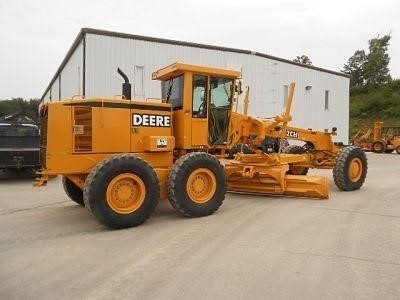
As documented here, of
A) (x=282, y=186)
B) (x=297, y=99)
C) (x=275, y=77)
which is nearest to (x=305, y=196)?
(x=282, y=186)

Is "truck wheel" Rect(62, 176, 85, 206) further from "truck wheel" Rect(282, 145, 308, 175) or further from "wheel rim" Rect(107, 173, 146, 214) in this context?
"truck wheel" Rect(282, 145, 308, 175)

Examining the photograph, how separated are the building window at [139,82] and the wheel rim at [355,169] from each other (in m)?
10.1

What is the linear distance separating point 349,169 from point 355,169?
364mm

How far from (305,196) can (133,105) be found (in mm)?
4344

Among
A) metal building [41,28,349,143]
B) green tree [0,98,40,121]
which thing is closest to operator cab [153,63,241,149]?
metal building [41,28,349,143]

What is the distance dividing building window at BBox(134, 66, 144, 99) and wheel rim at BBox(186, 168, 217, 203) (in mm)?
11209

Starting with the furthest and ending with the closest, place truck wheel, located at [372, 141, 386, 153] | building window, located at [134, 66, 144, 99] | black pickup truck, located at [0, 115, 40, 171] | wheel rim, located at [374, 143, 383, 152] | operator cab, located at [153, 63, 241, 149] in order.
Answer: wheel rim, located at [374, 143, 383, 152]
truck wheel, located at [372, 141, 386, 153]
building window, located at [134, 66, 144, 99]
black pickup truck, located at [0, 115, 40, 171]
operator cab, located at [153, 63, 241, 149]

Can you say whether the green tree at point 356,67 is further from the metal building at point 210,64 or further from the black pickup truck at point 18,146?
the black pickup truck at point 18,146

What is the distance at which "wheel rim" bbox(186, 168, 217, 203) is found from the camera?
775 cm

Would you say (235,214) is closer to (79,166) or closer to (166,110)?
(166,110)

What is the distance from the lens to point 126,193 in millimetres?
7086

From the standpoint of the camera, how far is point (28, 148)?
1312 cm

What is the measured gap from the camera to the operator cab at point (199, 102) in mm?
8266

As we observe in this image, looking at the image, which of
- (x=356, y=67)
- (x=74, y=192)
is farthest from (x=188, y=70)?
(x=356, y=67)
